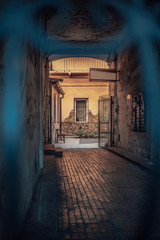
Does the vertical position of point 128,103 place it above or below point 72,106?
below

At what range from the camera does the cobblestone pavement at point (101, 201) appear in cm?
228

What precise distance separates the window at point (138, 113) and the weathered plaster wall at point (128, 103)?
169mm

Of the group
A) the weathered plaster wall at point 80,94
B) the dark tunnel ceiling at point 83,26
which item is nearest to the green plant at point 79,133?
the weathered plaster wall at point 80,94

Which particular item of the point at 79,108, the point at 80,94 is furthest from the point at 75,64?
the point at 79,108

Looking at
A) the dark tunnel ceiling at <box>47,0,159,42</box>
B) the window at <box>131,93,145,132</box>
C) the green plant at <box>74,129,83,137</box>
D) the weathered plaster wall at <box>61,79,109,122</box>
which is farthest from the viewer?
the weathered plaster wall at <box>61,79,109,122</box>

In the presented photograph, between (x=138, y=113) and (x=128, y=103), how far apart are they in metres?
1.34

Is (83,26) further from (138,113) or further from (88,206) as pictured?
(88,206)

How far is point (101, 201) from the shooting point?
316 cm

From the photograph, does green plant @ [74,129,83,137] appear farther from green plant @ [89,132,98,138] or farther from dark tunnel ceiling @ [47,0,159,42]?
dark tunnel ceiling @ [47,0,159,42]

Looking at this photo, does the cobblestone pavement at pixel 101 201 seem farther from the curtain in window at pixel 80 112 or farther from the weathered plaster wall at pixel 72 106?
the curtain in window at pixel 80 112

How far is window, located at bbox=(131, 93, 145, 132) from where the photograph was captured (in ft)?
20.2

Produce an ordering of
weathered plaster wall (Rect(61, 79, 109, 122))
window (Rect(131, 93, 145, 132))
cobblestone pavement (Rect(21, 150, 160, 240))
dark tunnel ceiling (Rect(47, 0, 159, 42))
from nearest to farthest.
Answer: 1. cobblestone pavement (Rect(21, 150, 160, 240))
2. window (Rect(131, 93, 145, 132))
3. dark tunnel ceiling (Rect(47, 0, 159, 42))
4. weathered plaster wall (Rect(61, 79, 109, 122))

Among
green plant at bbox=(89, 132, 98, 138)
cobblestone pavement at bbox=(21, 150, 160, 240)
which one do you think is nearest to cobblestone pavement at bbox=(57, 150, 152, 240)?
cobblestone pavement at bbox=(21, 150, 160, 240)

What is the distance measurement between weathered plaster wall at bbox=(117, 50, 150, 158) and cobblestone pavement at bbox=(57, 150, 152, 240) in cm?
128
